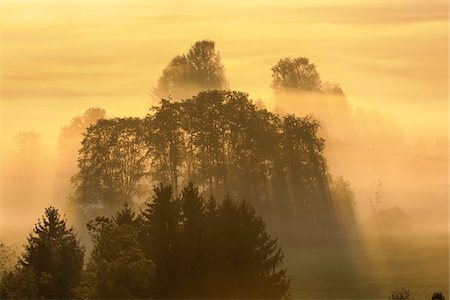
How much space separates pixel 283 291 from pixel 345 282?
31167mm

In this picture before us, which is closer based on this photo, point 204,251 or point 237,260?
point 204,251

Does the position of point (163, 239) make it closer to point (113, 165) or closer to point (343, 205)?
point (113, 165)

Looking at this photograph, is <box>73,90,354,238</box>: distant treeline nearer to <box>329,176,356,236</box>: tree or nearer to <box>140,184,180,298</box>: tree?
<box>329,176,356,236</box>: tree

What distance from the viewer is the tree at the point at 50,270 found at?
8394cm

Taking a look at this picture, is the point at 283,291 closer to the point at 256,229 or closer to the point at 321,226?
the point at 256,229

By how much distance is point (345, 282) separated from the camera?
12194 centimetres

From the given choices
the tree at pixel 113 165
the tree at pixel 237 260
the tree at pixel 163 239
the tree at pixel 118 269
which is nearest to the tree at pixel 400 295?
the tree at pixel 237 260

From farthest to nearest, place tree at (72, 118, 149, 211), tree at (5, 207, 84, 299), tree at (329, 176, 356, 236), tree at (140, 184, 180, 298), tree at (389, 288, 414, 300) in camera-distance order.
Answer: tree at (329, 176, 356, 236) < tree at (72, 118, 149, 211) < tree at (389, 288, 414, 300) < tree at (140, 184, 180, 298) < tree at (5, 207, 84, 299)

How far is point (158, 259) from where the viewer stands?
85000 mm

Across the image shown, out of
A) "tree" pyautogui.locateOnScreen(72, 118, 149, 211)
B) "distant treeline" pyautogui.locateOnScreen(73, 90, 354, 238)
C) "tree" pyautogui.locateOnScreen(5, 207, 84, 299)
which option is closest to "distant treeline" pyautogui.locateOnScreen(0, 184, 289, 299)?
"tree" pyautogui.locateOnScreen(5, 207, 84, 299)

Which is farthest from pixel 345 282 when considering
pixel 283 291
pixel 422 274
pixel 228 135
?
pixel 228 135

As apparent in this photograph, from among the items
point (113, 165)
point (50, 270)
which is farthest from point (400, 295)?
point (113, 165)

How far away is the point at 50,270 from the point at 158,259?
7.31 meters

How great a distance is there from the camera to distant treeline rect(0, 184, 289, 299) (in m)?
80.0
